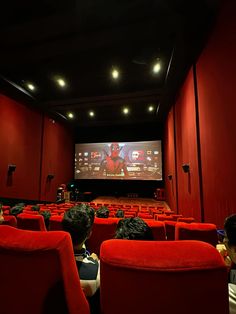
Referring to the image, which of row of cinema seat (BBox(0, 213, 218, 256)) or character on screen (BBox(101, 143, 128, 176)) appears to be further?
character on screen (BBox(101, 143, 128, 176))

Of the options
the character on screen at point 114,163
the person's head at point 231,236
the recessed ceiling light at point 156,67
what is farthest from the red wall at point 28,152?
the person's head at point 231,236

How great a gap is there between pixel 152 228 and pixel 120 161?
9370mm

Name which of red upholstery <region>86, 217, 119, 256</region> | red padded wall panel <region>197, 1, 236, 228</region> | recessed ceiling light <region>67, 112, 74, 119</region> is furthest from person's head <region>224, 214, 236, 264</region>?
recessed ceiling light <region>67, 112, 74, 119</region>

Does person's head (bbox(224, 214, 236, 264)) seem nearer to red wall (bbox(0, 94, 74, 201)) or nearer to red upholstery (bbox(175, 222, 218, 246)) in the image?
red upholstery (bbox(175, 222, 218, 246))

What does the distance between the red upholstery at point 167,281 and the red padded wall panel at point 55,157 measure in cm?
856

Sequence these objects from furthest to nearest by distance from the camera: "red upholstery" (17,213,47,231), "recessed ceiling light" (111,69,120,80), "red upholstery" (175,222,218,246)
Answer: "recessed ceiling light" (111,69,120,80), "red upholstery" (17,213,47,231), "red upholstery" (175,222,218,246)

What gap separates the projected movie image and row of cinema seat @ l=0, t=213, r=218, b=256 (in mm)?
8603

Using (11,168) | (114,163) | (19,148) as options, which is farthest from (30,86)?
(114,163)

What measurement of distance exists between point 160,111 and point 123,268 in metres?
9.25

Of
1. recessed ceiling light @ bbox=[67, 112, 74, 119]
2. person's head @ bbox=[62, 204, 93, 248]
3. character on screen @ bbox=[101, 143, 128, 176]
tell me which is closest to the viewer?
person's head @ bbox=[62, 204, 93, 248]

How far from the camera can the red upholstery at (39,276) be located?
0.61 meters

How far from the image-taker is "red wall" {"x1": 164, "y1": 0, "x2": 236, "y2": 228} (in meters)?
2.77

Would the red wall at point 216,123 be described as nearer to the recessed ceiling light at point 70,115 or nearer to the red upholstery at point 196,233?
the red upholstery at point 196,233

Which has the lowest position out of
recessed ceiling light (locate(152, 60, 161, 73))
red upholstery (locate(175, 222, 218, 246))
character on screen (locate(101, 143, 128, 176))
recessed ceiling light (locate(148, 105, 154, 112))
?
red upholstery (locate(175, 222, 218, 246))
